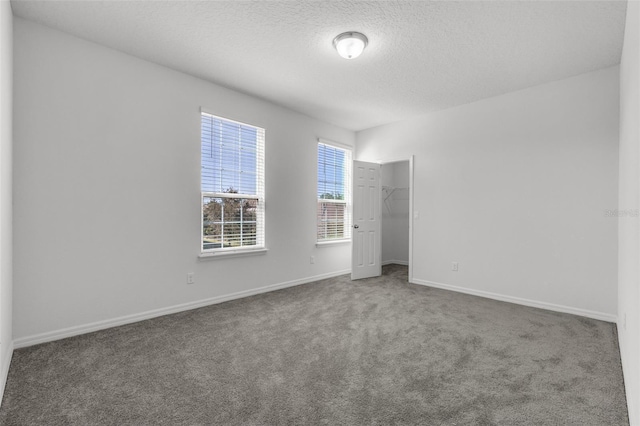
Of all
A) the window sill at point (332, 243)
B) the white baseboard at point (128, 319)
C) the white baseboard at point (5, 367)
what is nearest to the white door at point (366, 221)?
the window sill at point (332, 243)

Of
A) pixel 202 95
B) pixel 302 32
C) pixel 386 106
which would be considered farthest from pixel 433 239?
pixel 202 95

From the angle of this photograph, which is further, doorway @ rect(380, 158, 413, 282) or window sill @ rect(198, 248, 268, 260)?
doorway @ rect(380, 158, 413, 282)

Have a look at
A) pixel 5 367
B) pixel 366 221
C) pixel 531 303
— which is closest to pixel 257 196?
pixel 366 221

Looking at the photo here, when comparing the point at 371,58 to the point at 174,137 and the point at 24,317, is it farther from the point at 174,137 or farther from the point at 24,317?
the point at 24,317

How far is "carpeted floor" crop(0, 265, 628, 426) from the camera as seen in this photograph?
1.68m

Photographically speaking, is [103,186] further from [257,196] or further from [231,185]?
[257,196]

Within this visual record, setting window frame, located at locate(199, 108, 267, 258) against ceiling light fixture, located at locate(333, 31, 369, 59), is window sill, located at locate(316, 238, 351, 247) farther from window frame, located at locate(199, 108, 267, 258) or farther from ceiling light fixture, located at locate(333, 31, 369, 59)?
ceiling light fixture, located at locate(333, 31, 369, 59)

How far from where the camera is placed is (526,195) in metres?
3.76

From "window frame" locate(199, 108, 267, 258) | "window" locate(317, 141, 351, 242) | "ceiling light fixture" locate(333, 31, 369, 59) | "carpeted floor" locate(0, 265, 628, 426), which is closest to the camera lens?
"carpeted floor" locate(0, 265, 628, 426)

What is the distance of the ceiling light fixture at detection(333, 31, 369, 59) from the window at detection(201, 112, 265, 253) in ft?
5.98

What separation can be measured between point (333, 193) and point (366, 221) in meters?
0.79

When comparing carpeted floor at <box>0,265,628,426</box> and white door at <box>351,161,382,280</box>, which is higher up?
white door at <box>351,161,382,280</box>

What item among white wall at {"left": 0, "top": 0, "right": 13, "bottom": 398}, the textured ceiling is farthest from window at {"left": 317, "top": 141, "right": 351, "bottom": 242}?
white wall at {"left": 0, "top": 0, "right": 13, "bottom": 398}

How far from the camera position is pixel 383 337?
2.73m
